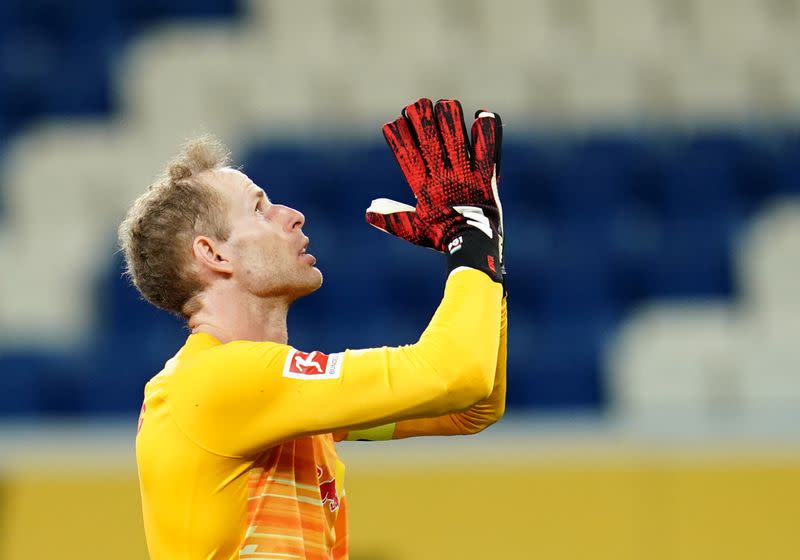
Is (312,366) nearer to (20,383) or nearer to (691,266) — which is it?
(20,383)

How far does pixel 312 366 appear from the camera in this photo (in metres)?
2.48

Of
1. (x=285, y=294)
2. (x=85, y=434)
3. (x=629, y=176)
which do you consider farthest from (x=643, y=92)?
(x=285, y=294)

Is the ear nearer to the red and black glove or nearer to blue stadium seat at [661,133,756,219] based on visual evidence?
the red and black glove

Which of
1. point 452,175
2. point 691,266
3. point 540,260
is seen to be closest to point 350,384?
point 452,175

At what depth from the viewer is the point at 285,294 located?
277 centimetres

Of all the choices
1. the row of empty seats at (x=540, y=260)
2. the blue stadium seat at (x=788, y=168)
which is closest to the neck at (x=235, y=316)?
the row of empty seats at (x=540, y=260)

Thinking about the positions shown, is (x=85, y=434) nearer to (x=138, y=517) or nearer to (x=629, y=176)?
(x=138, y=517)

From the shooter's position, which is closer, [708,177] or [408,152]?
[408,152]

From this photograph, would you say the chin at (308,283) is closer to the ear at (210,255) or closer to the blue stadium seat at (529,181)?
the ear at (210,255)

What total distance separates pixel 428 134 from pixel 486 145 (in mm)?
120

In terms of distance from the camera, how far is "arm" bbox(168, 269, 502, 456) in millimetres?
2406

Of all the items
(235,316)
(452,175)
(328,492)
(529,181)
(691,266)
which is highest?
(529,181)

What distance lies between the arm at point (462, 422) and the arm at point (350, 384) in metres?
0.39

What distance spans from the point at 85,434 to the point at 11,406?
1.63 meters
